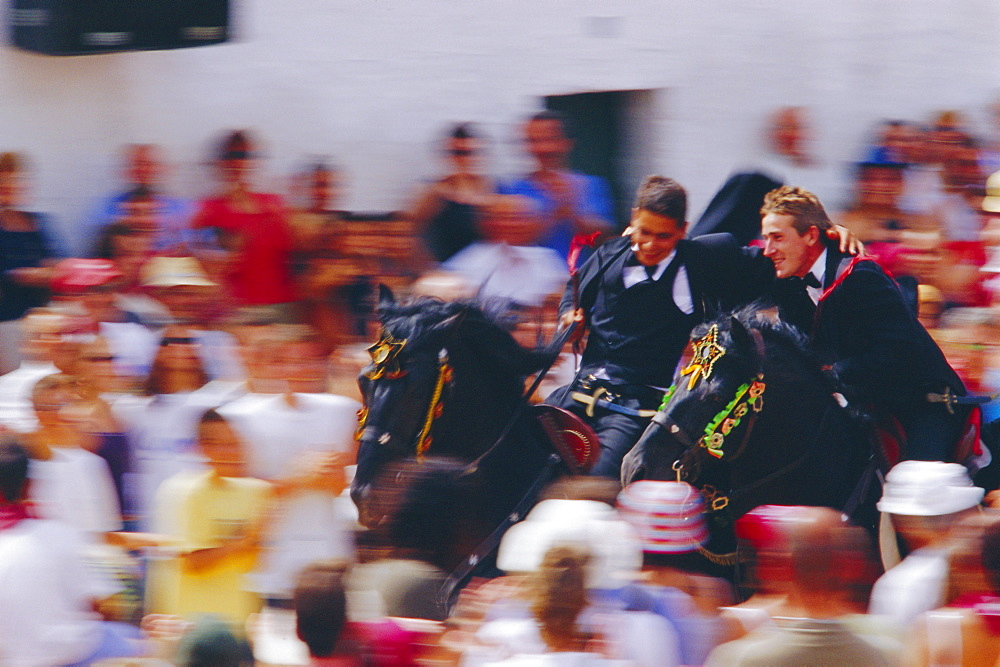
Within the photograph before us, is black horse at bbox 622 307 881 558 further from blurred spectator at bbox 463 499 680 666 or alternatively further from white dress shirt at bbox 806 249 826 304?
blurred spectator at bbox 463 499 680 666

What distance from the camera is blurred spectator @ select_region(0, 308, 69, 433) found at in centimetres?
597

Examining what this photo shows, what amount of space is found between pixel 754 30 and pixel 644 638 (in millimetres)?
6374

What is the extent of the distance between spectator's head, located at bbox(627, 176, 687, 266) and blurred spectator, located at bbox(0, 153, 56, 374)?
273 cm

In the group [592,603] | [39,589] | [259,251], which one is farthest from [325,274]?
[592,603]

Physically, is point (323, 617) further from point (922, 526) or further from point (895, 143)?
point (895, 143)

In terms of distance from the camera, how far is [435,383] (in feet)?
17.4

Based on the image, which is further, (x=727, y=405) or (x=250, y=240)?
(x=250, y=240)

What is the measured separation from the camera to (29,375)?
6344mm

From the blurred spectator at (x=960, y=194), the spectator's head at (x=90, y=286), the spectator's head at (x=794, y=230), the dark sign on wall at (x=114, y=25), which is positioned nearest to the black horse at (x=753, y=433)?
the spectator's head at (x=794, y=230)

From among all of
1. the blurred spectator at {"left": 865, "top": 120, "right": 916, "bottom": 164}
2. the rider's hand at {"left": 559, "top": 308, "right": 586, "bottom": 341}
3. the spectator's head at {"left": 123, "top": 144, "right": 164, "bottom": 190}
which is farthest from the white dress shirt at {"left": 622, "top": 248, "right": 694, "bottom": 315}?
the blurred spectator at {"left": 865, "top": 120, "right": 916, "bottom": 164}

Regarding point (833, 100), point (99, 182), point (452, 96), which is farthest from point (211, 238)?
point (833, 100)

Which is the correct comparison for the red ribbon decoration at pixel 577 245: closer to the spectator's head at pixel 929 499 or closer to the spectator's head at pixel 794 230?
the spectator's head at pixel 794 230

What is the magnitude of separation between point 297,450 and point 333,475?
0.48m

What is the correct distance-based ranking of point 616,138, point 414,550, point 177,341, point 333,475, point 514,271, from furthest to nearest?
1. point 616,138
2. point 514,271
3. point 177,341
4. point 333,475
5. point 414,550
